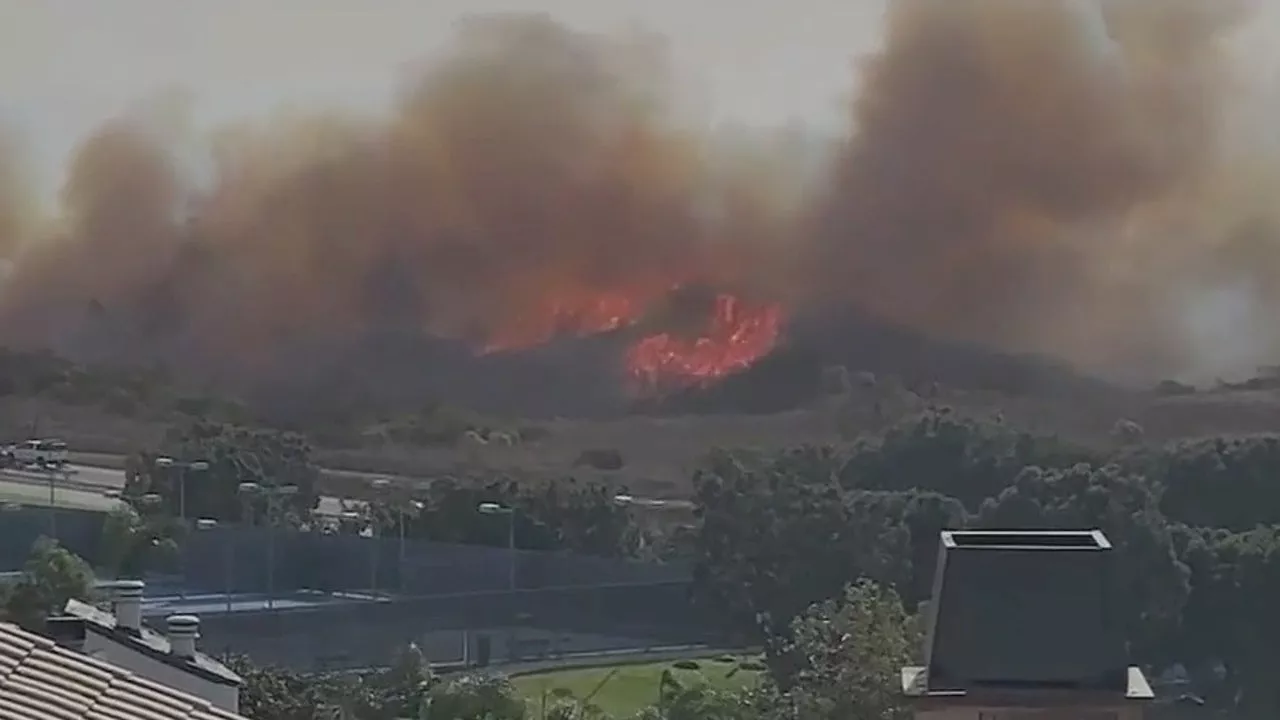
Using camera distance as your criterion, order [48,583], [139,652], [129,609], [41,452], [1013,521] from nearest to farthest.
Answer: [139,652], [129,609], [48,583], [1013,521], [41,452]

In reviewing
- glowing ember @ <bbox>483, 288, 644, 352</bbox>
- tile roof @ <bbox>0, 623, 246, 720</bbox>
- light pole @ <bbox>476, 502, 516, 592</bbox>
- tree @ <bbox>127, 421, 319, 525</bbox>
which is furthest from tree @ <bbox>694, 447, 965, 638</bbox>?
tile roof @ <bbox>0, 623, 246, 720</bbox>

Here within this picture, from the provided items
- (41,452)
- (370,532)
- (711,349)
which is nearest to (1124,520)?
(711,349)

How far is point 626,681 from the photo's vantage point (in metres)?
8.00

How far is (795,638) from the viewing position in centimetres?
714

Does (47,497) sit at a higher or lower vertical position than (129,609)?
higher

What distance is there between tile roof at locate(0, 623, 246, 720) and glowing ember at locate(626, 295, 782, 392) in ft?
29.4

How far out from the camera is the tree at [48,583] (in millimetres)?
6574

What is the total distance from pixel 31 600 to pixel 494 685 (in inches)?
64.1

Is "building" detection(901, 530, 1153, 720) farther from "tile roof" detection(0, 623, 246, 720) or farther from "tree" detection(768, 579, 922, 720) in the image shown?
"tile roof" detection(0, 623, 246, 720)

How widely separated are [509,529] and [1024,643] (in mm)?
6352

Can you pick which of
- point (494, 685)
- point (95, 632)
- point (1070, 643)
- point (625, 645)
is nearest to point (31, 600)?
point (494, 685)

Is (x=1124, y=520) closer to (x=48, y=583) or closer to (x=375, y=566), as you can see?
(x=375, y=566)

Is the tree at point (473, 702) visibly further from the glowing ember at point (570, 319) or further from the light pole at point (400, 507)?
the glowing ember at point (570, 319)

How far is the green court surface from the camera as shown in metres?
9.79
